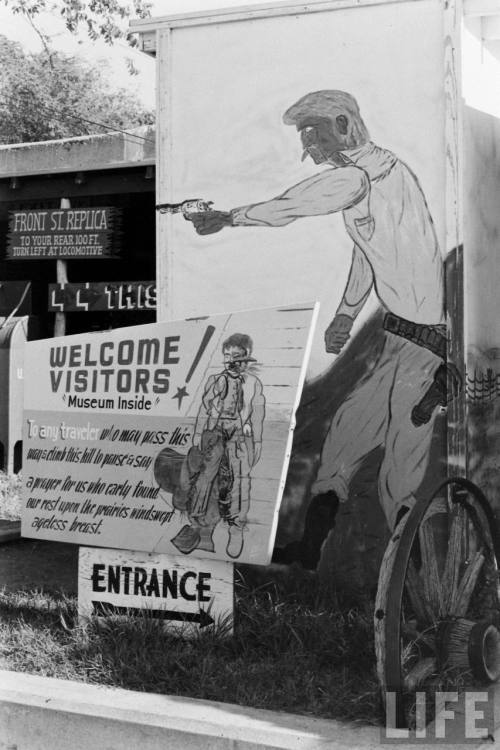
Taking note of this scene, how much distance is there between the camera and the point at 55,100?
1657 inches

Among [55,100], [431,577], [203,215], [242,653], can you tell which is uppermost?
[55,100]

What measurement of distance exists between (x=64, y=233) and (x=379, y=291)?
814 centimetres

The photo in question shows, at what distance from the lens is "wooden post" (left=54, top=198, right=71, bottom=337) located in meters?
12.8

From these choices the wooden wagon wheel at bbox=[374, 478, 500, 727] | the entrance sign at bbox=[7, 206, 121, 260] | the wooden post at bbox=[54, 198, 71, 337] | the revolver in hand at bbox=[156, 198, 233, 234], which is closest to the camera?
the wooden wagon wheel at bbox=[374, 478, 500, 727]

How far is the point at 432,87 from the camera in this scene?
5.36m

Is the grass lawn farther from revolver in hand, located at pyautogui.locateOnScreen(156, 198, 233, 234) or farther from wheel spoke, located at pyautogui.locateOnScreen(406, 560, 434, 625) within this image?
revolver in hand, located at pyautogui.locateOnScreen(156, 198, 233, 234)

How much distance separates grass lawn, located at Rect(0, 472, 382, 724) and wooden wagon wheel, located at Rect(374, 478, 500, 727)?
22cm

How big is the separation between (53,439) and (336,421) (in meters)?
1.60

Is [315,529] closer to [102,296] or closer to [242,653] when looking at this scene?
[242,653]

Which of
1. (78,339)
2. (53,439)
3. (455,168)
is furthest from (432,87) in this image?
(53,439)

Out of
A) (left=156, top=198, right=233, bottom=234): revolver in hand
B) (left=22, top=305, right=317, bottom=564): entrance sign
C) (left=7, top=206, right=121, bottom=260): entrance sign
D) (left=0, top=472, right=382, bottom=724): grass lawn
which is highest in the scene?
(left=7, top=206, right=121, bottom=260): entrance sign

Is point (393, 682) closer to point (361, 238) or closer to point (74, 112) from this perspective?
point (361, 238)

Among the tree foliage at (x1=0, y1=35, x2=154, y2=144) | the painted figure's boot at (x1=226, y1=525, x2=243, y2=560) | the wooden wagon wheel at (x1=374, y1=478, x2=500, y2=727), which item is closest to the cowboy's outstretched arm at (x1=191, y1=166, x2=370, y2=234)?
the wooden wagon wheel at (x1=374, y1=478, x2=500, y2=727)

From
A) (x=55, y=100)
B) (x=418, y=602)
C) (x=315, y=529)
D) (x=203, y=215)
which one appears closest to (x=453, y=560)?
(x=418, y=602)
